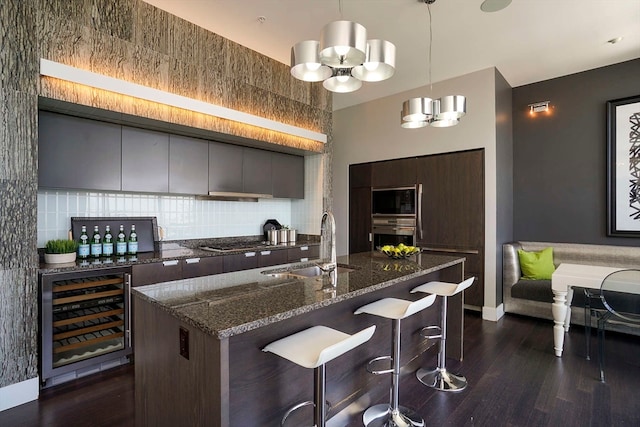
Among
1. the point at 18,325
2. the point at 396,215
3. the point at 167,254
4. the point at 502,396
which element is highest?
the point at 396,215

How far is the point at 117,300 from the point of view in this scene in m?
2.68

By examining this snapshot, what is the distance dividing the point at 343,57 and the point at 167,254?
2469 mm

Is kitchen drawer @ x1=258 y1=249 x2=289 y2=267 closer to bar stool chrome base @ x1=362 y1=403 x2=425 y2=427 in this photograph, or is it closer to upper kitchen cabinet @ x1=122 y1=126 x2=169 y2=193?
upper kitchen cabinet @ x1=122 y1=126 x2=169 y2=193

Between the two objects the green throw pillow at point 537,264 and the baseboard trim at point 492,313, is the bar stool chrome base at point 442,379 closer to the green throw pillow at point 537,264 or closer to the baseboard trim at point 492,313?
the baseboard trim at point 492,313

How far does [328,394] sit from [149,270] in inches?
73.3

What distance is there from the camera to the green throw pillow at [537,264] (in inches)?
157

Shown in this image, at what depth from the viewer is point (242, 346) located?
143cm

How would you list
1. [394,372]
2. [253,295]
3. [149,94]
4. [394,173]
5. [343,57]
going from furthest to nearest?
1. [394,173]
2. [149,94]
3. [394,372]
4. [343,57]
5. [253,295]

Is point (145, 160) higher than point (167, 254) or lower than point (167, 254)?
higher

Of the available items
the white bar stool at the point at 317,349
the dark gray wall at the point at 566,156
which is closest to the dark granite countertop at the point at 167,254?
the white bar stool at the point at 317,349

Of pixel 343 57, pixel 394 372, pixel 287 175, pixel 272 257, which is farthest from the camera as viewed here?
pixel 287 175

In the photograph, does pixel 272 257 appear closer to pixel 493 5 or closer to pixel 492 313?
pixel 492 313

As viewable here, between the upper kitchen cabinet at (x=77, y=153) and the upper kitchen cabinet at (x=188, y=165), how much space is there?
495 millimetres

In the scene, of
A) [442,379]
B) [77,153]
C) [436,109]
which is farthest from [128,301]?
[436,109]
